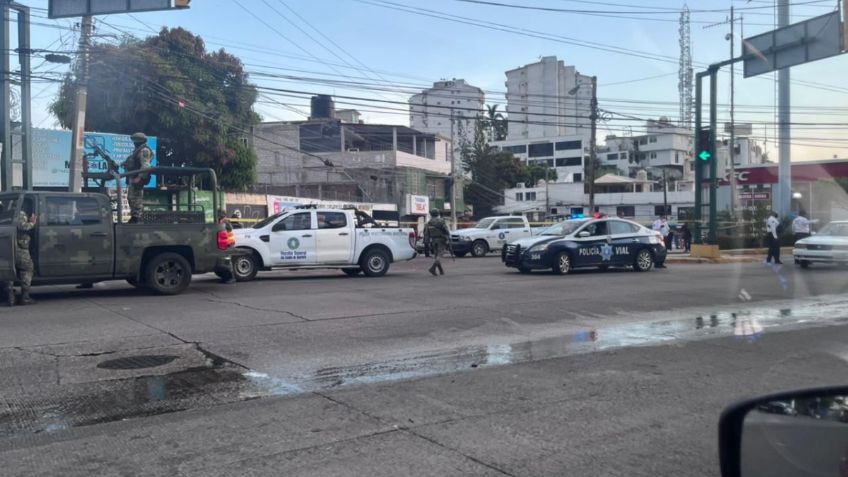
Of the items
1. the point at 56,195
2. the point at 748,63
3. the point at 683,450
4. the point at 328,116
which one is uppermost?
the point at 328,116

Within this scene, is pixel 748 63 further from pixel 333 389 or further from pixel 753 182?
pixel 753 182

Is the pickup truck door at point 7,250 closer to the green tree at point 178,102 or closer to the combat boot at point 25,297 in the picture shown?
the combat boot at point 25,297

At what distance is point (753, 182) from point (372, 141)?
28.9 metres

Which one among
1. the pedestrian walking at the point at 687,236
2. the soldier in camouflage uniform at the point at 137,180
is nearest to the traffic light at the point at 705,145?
the pedestrian walking at the point at 687,236

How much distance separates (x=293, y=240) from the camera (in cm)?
1719

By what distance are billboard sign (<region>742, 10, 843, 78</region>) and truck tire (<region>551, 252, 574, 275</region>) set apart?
28.4ft

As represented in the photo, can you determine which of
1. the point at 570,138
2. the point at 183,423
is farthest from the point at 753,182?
the point at 183,423

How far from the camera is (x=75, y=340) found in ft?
28.9

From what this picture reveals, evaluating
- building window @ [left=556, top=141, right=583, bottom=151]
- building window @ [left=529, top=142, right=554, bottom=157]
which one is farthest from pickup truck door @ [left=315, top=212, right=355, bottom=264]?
building window @ [left=529, top=142, right=554, bottom=157]

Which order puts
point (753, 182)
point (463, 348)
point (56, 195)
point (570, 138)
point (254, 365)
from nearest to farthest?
point (254, 365)
point (463, 348)
point (56, 195)
point (753, 182)
point (570, 138)

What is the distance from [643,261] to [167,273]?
1274cm

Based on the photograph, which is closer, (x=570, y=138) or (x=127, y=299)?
(x=127, y=299)

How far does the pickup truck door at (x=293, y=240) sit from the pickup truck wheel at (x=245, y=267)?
431mm

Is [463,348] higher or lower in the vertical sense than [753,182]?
lower
